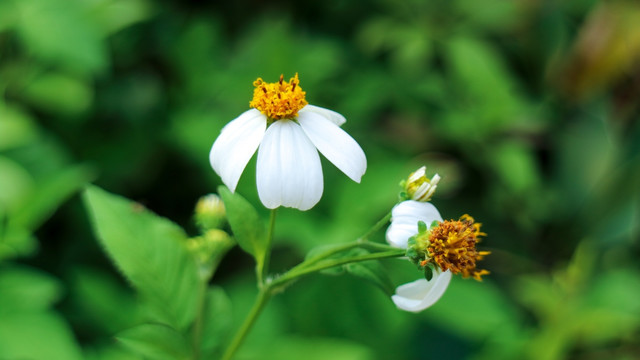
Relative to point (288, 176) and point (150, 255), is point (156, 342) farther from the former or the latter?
point (288, 176)

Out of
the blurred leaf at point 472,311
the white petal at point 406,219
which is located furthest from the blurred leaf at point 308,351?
the white petal at point 406,219

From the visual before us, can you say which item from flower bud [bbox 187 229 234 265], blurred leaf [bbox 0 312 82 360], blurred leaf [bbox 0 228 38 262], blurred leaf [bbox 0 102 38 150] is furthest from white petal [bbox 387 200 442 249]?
blurred leaf [bbox 0 102 38 150]

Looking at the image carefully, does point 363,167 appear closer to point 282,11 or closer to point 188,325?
point 188,325

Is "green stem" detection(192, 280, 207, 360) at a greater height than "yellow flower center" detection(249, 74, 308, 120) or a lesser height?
lesser

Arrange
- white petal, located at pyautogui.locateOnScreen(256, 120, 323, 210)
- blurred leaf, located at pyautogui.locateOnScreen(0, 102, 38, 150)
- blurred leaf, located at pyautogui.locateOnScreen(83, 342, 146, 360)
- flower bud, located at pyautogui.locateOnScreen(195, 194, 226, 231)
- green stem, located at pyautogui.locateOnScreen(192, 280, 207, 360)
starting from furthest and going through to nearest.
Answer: blurred leaf, located at pyautogui.locateOnScreen(0, 102, 38, 150) → blurred leaf, located at pyautogui.locateOnScreen(83, 342, 146, 360) → flower bud, located at pyautogui.locateOnScreen(195, 194, 226, 231) → green stem, located at pyautogui.locateOnScreen(192, 280, 207, 360) → white petal, located at pyautogui.locateOnScreen(256, 120, 323, 210)

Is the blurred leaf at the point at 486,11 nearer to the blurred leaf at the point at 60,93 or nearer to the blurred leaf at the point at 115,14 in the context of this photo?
the blurred leaf at the point at 115,14

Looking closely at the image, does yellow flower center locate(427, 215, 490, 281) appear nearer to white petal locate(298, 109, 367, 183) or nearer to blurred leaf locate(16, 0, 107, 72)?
white petal locate(298, 109, 367, 183)

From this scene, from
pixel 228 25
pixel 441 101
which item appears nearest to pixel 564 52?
pixel 441 101
